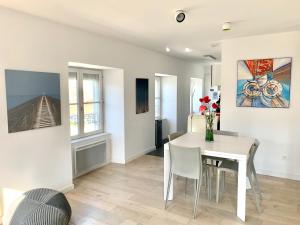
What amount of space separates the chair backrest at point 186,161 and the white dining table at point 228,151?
16cm

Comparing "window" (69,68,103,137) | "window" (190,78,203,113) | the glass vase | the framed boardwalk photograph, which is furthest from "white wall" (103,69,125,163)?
"window" (190,78,203,113)

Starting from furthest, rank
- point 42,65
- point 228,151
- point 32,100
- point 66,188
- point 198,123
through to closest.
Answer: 1. point 198,123
2. point 66,188
3. point 42,65
4. point 32,100
5. point 228,151

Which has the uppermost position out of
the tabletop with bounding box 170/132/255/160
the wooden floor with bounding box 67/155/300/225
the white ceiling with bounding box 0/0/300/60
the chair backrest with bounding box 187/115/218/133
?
the white ceiling with bounding box 0/0/300/60

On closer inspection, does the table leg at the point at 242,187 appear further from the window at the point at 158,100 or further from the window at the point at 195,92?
the window at the point at 195,92

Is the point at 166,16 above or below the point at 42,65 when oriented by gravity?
above

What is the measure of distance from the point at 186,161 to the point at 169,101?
4169 millimetres

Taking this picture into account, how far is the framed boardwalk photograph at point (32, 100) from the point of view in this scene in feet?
8.73

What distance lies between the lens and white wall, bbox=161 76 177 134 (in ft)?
22.1

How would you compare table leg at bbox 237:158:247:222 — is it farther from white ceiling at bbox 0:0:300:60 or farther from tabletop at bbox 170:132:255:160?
white ceiling at bbox 0:0:300:60

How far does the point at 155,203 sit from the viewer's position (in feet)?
10.0

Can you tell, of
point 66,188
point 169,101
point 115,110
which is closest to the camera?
point 66,188

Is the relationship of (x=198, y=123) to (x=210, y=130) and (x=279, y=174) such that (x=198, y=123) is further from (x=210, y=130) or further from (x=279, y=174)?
(x=279, y=174)

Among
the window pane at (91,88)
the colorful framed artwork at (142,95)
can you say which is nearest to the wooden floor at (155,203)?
the window pane at (91,88)

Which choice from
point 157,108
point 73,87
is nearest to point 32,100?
point 73,87
